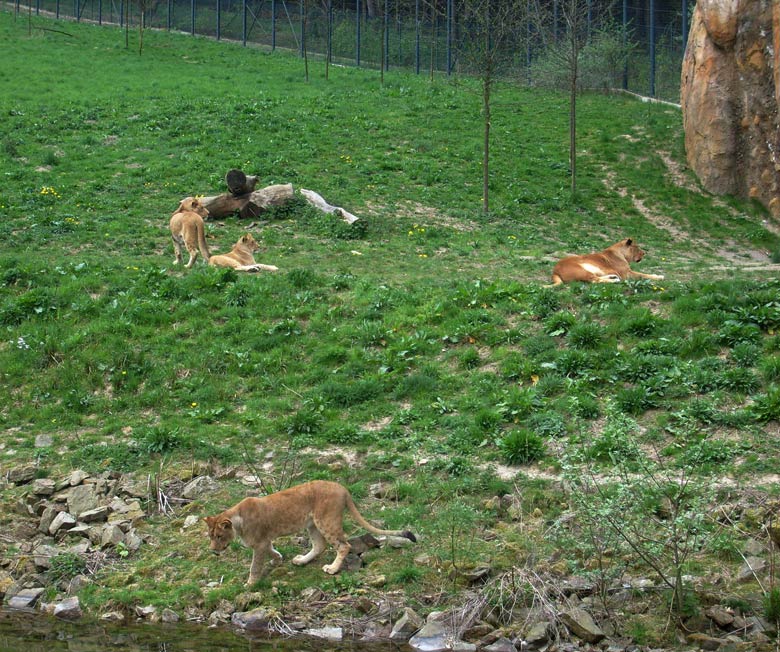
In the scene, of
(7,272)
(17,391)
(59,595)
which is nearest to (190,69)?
(7,272)

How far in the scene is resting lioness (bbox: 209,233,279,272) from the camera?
1705cm

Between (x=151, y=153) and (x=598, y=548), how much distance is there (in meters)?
Result: 20.6

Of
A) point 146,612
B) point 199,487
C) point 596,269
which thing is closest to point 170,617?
point 146,612

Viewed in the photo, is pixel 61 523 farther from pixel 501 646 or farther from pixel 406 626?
pixel 501 646

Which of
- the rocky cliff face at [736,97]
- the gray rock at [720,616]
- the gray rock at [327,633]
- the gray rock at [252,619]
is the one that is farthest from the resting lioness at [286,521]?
the rocky cliff face at [736,97]

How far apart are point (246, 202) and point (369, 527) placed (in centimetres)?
1341

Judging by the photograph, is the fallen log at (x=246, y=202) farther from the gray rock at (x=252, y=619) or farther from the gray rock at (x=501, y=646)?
the gray rock at (x=501, y=646)

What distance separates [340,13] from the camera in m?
47.2

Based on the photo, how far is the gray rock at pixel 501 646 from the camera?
7.64 metres

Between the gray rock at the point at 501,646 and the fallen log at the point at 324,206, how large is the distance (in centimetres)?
1383

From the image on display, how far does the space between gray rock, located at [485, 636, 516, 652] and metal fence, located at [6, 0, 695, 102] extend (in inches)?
986

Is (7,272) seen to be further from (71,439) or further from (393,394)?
(393,394)

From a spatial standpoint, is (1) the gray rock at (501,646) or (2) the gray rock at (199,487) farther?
(2) the gray rock at (199,487)

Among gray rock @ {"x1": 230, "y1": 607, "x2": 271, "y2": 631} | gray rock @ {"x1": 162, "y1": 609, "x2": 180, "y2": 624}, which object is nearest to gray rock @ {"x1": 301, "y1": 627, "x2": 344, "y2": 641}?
gray rock @ {"x1": 230, "y1": 607, "x2": 271, "y2": 631}
